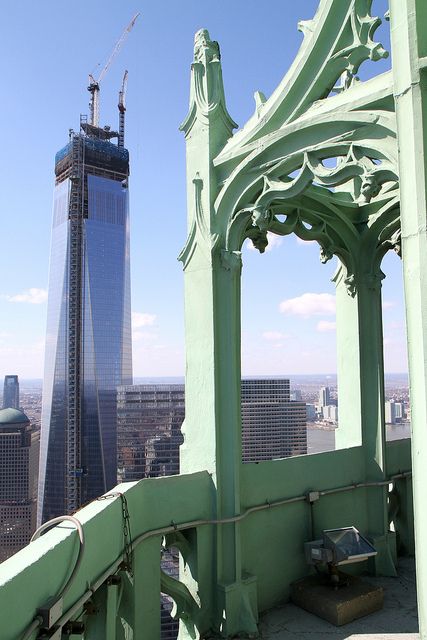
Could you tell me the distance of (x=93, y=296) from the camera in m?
131

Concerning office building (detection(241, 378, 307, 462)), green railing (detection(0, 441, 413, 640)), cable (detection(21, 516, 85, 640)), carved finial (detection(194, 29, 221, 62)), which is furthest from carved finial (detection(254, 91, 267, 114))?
office building (detection(241, 378, 307, 462))

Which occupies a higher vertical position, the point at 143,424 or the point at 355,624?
the point at 355,624

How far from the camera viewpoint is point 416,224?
3.46 meters

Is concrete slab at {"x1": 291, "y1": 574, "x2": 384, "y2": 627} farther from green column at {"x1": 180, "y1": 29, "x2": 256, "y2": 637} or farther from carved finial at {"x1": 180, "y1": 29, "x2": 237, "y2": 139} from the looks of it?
carved finial at {"x1": 180, "y1": 29, "x2": 237, "y2": 139}

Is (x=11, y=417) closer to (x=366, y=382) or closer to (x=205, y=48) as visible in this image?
(x=366, y=382)

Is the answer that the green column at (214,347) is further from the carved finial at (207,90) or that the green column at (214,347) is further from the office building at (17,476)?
the office building at (17,476)

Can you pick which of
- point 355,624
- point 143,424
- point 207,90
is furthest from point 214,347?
point 143,424

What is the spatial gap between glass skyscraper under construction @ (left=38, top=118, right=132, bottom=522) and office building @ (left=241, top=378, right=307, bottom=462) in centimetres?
5998

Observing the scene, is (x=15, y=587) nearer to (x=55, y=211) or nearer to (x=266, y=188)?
(x=266, y=188)

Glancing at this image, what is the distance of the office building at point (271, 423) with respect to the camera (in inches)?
2547

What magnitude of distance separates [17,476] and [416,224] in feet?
493

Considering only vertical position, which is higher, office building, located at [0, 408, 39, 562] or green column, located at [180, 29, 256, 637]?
green column, located at [180, 29, 256, 637]

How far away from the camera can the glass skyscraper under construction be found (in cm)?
12188

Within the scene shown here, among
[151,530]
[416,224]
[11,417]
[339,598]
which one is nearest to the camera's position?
[416,224]
